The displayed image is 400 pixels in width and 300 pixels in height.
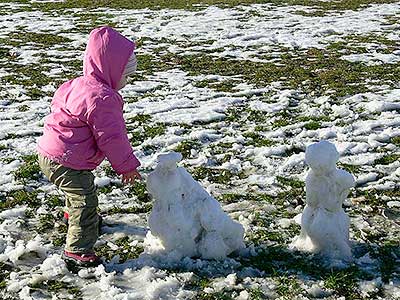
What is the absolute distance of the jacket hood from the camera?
4504 millimetres

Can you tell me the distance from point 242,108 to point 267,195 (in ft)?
10.9

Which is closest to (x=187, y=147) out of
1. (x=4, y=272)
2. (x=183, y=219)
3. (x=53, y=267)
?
(x=183, y=219)

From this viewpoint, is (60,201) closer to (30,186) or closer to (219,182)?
(30,186)

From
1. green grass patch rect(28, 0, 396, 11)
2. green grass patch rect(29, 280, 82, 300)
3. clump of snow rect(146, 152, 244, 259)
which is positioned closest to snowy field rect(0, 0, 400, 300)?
green grass patch rect(29, 280, 82, 300)

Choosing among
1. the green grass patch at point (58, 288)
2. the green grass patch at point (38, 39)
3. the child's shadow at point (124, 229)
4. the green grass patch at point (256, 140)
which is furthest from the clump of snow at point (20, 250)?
the green grass patch at point (38, 39)

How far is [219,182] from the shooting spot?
6465 millimetres

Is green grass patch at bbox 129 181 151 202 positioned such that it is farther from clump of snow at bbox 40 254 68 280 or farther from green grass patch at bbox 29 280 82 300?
green grass patch at bbox 29 280 82 300

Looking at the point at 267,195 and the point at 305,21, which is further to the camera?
the point at 305,21

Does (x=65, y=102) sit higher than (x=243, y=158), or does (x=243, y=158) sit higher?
(x=65, y=102)

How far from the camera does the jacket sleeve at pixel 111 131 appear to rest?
175 inches

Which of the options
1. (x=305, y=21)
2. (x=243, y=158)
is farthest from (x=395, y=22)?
(x=243, y=158)

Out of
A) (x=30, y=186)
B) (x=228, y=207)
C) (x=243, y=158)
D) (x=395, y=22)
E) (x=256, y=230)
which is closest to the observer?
(x=256, y=230)

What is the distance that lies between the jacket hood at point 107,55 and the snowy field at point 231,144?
147 centimetres

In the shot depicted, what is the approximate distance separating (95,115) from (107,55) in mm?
471
